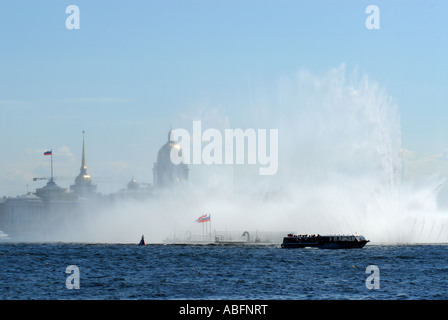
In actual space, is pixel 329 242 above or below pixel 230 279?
above

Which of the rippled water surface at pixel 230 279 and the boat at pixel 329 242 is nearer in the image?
the rippled water surface at pixel 230 279

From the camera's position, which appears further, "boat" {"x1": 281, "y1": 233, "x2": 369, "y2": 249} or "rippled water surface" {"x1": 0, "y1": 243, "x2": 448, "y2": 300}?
"boat" {"x1": 281, "y1": 233, "x2": 369, "y2": 249}

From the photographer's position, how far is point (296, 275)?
79375 millimetres

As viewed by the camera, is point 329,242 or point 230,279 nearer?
point 230,279

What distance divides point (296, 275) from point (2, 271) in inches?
1382

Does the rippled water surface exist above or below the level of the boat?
below

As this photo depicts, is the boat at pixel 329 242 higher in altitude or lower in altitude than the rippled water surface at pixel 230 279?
higher
